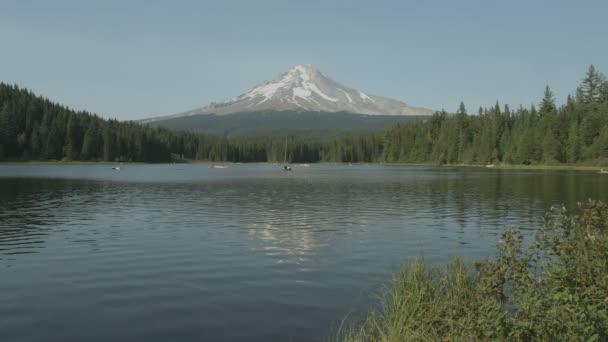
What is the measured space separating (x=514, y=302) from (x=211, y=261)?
50.6 ft

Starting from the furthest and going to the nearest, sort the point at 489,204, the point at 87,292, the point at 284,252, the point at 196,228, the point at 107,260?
the point at 489,204
the point at 196,228
the point at 284,252
the point at 107,260
the point at 87,292

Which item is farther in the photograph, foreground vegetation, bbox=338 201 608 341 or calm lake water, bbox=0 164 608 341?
calm lake water, bbox=0 164 608 341

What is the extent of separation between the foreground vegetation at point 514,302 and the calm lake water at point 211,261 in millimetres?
2482

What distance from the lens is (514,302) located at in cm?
1373

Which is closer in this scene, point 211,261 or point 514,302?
point 514,302

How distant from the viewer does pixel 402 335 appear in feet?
43.2

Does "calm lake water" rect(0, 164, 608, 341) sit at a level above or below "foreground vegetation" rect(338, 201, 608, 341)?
below

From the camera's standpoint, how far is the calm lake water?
52.4ft

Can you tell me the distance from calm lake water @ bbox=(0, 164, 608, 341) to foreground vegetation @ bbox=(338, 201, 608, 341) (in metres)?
2.48

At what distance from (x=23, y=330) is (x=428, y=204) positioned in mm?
45056

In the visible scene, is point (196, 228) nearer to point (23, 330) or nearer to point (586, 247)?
point (23, 330)

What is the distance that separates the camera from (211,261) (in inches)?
989

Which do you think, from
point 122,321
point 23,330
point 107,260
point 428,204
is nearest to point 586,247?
point 122,321

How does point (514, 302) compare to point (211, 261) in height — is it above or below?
above
